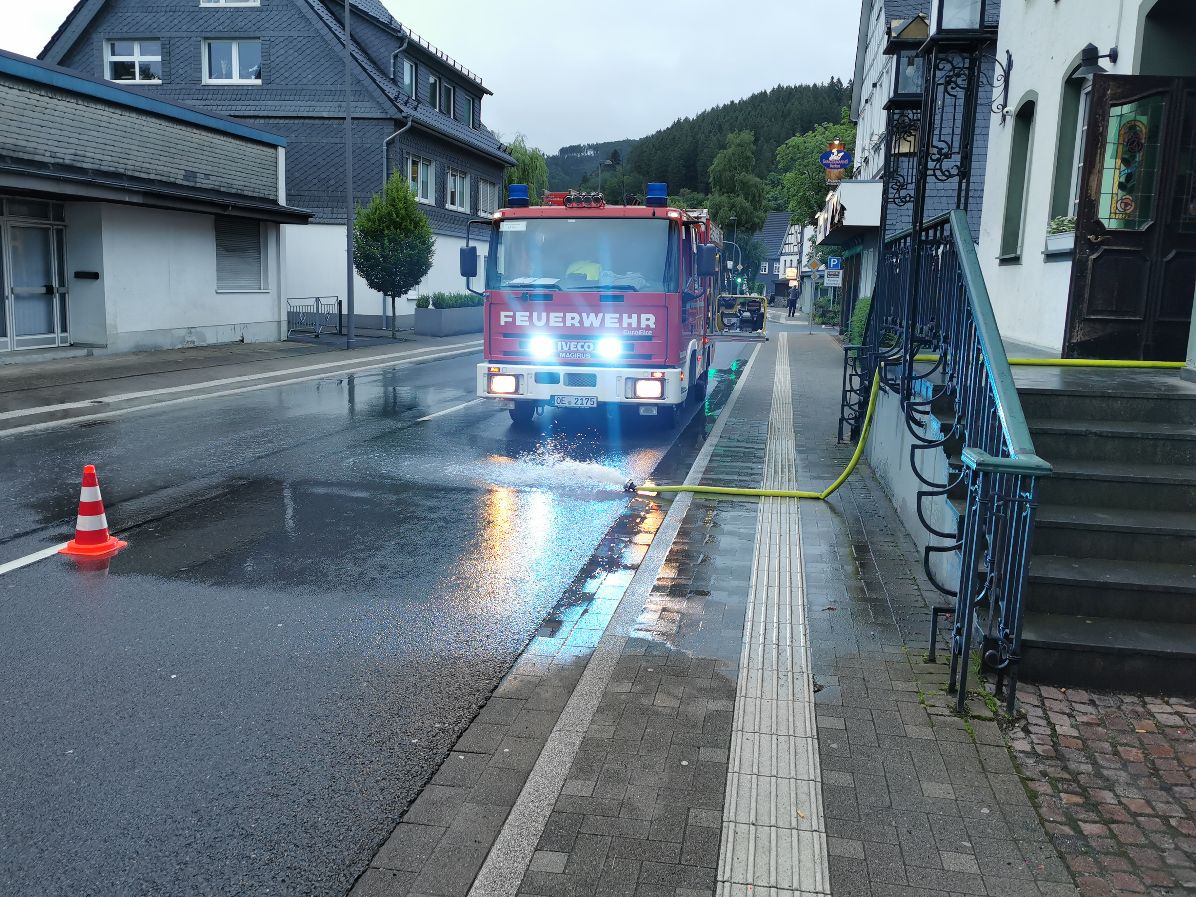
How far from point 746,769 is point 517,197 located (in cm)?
1026

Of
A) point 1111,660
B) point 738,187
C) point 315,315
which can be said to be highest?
point 738,187

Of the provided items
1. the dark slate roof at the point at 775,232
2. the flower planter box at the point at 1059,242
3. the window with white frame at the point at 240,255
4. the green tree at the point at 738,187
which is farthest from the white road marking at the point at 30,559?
the dark slate roof at the point at 775,232

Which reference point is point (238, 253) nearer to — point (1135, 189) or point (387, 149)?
point (387, 149)

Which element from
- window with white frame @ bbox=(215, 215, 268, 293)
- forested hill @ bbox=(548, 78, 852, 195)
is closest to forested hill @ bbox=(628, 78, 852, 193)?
forested hill @ bbox=(548, 78, 852, 195)

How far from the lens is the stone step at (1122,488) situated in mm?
5512

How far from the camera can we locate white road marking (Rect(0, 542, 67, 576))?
6.50 meters

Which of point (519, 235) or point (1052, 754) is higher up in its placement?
point (519, 235)

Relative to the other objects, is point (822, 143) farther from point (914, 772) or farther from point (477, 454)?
point (914, 772)

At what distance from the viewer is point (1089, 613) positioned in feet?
16.3

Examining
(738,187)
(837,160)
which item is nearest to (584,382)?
(837,160)

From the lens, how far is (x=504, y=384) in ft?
41.7

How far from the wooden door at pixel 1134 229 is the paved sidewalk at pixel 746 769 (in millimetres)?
3457

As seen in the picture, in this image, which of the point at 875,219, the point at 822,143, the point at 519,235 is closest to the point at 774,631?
the point at 519,235

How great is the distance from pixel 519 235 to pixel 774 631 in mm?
8264
